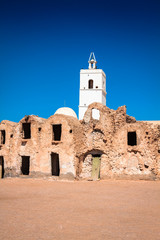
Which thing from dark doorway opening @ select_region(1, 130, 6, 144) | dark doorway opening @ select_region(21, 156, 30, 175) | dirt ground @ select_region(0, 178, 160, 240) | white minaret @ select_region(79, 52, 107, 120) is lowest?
dirt ground @ select_region(0, 178, 160, 240)

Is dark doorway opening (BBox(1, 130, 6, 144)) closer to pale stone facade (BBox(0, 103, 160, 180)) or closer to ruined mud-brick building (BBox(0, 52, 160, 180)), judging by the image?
ruined mud-brick building (BBox(0, 52, 160, 180))

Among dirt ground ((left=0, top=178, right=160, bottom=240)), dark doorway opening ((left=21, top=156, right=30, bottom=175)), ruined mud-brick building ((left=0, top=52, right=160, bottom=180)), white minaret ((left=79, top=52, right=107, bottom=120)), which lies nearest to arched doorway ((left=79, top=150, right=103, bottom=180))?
ruined mud-brick building ((left=0, top=52, right=160, bottom=180))

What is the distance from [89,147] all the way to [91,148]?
8.3 inches

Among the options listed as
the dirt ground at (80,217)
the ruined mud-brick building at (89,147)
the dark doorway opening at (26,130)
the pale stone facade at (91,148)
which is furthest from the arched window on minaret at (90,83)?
the dirt ground at (80,217)

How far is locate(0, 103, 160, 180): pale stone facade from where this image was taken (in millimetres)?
22938

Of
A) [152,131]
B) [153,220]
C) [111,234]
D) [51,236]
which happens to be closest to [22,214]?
[51,236]

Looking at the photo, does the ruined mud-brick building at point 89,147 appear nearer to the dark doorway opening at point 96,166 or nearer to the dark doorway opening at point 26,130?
the dark doorway opening at point 96,166

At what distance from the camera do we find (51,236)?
770 centimetres

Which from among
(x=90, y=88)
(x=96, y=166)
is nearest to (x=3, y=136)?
(x=96, y=166)

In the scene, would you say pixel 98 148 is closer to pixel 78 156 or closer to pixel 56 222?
pixel 78 156

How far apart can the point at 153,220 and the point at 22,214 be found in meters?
4.68

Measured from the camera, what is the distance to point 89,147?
80.6 feet

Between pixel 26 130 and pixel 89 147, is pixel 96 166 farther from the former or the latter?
pixel 26 130

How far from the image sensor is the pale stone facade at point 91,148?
2294cm
